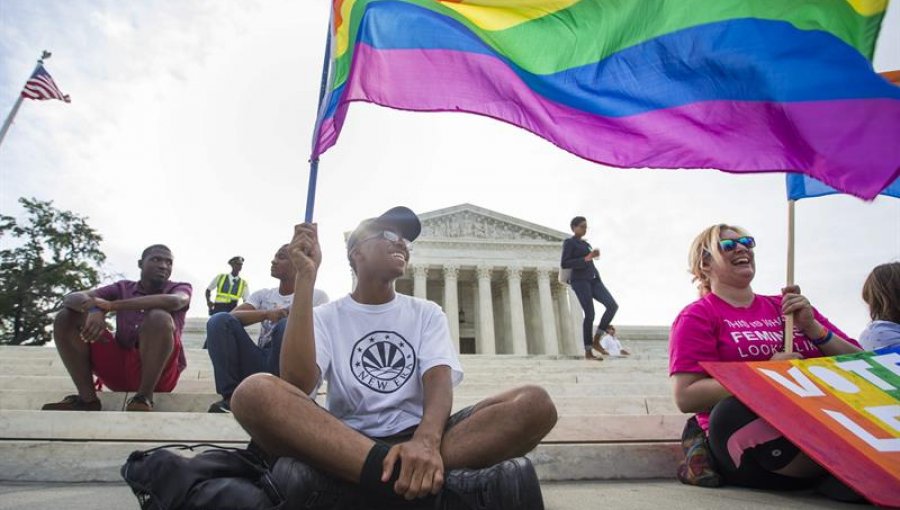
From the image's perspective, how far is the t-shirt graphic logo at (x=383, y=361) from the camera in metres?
2.41

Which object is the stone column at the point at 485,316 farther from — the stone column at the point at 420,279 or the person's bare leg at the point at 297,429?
the person's bare leg at the point at 297,429

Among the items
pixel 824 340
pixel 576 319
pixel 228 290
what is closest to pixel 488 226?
pixel 576 319

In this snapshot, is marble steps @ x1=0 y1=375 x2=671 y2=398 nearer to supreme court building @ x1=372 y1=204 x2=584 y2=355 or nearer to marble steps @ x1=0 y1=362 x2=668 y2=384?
marble steps @ x1=0 y1=362 x2=668 y2=384

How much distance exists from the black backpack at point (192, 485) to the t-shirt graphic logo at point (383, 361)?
0.62 meters

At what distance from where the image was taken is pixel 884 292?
3471 millimetres

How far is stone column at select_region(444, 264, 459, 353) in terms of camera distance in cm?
2948

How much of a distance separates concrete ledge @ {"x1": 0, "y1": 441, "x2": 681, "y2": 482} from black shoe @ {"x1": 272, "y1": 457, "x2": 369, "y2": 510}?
1.56 m

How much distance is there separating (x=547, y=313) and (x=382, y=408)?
99.0 ft

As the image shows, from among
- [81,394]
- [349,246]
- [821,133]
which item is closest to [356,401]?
[349,246]

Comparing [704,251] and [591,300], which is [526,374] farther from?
[704,251]

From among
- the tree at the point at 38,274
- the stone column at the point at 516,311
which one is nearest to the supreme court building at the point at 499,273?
the stone column at the point at 516,311

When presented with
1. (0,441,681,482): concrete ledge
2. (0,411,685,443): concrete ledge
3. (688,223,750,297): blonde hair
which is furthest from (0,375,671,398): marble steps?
(688,223,750,297): blonde hair

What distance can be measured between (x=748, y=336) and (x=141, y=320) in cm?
454

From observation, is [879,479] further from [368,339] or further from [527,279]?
[527,279]
